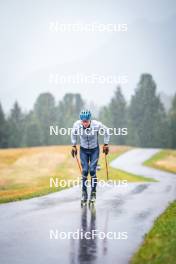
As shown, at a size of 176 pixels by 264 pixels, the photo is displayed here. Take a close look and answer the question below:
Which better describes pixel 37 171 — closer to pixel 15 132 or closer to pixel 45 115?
pixel 15 132

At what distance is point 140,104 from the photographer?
271 ft

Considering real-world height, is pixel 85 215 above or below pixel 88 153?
below

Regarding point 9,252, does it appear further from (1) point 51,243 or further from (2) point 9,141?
(2) point 9,141

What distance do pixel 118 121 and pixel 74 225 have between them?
2987 inches

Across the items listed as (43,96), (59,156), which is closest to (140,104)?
(43,96)

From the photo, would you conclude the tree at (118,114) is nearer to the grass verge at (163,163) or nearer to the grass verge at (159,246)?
the grass verge at (163,163)

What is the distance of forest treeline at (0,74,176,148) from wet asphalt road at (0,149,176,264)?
63.3m

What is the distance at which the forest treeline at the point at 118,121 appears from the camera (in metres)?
78.3

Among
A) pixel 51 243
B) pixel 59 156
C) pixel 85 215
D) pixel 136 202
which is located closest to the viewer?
pixel 51 243

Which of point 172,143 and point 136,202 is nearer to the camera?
point 136,202

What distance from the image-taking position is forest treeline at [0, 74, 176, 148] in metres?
78.3

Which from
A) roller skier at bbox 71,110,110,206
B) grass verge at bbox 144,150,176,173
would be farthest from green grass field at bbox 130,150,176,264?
grass verge at bbox 144,150,176,173

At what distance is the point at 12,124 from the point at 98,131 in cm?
6868

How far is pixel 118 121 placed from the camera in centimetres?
8462
